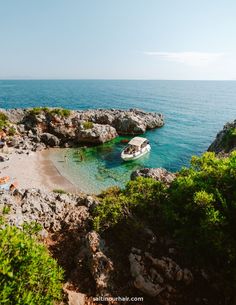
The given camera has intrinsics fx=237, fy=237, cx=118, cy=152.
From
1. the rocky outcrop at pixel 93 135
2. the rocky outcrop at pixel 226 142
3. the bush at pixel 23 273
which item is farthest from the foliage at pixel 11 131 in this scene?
the bush at pixel 23 273

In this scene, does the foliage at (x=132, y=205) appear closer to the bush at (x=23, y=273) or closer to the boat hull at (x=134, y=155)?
the bush at (x=23, y=273)

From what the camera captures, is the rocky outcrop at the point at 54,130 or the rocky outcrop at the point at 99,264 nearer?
the rocky outcrop at the point at 99,264

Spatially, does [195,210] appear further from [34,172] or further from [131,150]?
[131,150]

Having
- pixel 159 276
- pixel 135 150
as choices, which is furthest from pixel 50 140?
pixel 159 276

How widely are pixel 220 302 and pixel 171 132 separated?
59.6 m

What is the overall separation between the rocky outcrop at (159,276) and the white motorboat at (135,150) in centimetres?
3105

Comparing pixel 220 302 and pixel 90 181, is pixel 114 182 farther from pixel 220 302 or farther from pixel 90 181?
pixel 220 302

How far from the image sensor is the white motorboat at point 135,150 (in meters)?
41.8

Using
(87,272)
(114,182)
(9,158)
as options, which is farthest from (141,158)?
(87,272)

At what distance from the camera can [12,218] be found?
1282 centimetres

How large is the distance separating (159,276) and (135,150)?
3384cm

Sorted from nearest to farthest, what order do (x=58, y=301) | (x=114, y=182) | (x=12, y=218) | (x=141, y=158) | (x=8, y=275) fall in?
(x=8, y=275), (x=58, y=301), (x=12, y=218), (x=114, y=182), (x=141, y=158)

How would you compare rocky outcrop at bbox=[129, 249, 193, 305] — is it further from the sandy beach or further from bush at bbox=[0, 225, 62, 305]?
the sandy beach

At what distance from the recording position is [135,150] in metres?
43.4
